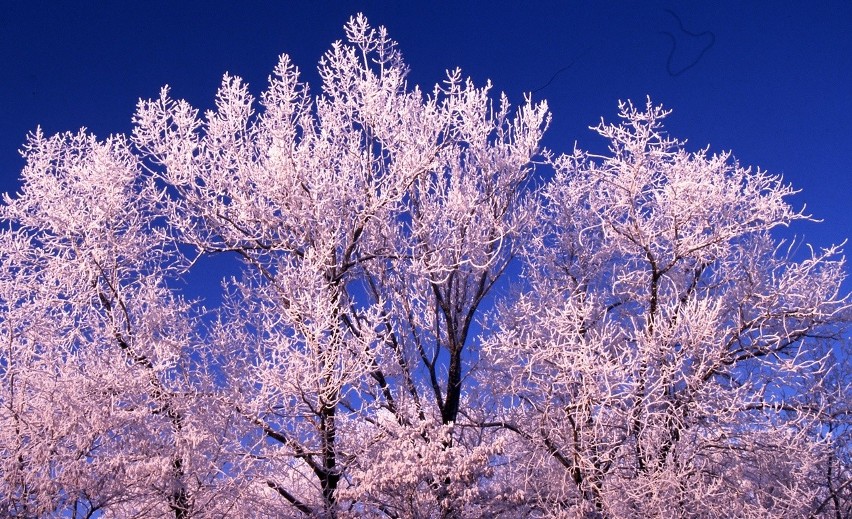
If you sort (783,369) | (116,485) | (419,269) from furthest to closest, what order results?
(419,269) → (783,369) → (116,485)

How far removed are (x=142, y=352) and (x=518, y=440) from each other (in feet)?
22.5

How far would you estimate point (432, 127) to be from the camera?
47.3 feet

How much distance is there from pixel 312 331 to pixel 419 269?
3275mm

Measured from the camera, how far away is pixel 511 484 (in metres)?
13.2

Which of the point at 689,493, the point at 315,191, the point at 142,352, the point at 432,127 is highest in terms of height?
the point at 432,127

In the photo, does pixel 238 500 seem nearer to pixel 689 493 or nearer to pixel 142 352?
pixel 142 352

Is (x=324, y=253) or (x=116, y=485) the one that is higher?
(x=324, y=253)

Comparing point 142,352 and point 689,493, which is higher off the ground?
point 142,352

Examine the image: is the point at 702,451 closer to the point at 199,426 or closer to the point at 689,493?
the point at 689,493

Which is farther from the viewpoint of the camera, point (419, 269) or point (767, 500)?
point (419, 269)

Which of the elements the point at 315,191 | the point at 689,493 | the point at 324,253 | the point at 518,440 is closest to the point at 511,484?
the point at 518,440

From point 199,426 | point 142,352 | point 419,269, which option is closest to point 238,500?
point 199,426

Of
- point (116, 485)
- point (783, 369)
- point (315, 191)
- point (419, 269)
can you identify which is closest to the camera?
point (116, 485)

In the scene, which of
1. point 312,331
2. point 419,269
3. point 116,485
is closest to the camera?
point 116,485
